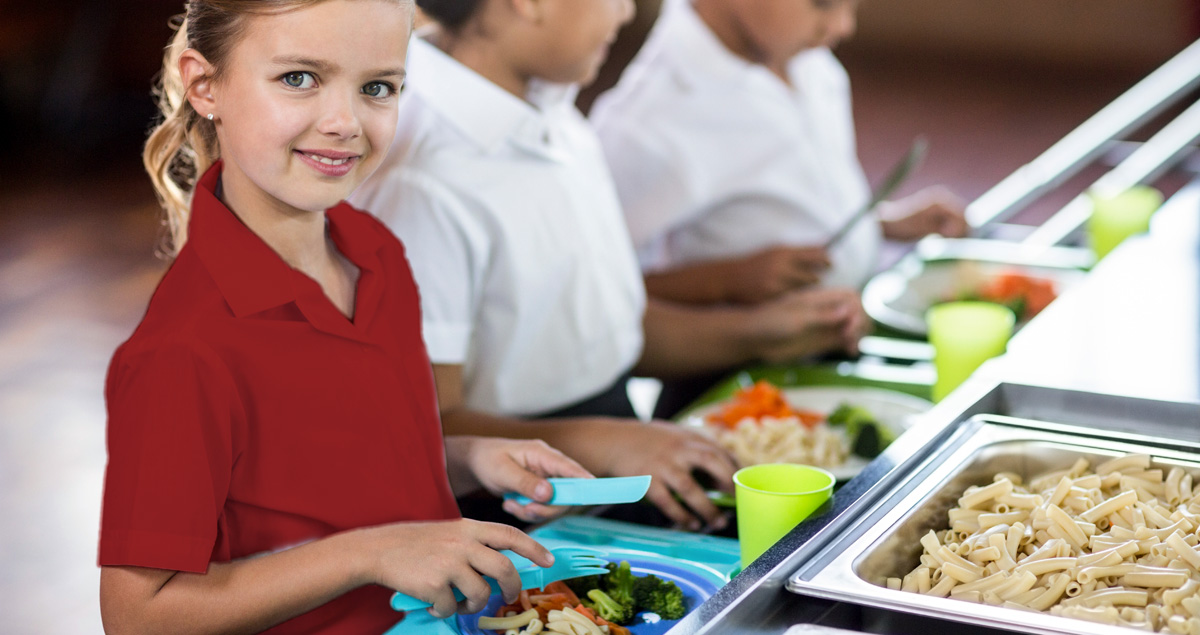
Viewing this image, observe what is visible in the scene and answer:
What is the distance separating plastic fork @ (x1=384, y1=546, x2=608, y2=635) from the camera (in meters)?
1.04

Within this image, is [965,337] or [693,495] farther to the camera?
[965,337]

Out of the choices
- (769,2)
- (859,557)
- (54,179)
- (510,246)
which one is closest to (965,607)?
(859,557)

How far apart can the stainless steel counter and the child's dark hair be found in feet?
2.55

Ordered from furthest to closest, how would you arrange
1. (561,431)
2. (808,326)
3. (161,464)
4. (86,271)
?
(86,271) < (808,326) < (561,431) < (161,464)

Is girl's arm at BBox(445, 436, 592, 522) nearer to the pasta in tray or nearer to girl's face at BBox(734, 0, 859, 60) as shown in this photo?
the pasta in tray

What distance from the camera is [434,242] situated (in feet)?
4.98

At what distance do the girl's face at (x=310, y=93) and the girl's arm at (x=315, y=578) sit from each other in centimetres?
32

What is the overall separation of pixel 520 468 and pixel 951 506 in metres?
0.44

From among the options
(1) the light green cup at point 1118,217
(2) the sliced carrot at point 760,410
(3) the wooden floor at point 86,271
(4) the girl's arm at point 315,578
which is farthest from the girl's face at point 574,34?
(3) the wooden floor at point 86,271

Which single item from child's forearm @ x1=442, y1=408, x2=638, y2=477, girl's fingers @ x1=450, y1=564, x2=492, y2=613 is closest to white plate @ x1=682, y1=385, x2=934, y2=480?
child's forearm @ x1=442, y1=408, x2=638, y2=477

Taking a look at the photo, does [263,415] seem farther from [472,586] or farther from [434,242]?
[434,242]

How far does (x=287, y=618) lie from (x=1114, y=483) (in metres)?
0.82

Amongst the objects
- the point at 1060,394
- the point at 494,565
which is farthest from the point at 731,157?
the point at 494,565

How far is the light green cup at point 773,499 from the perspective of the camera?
1119mm
